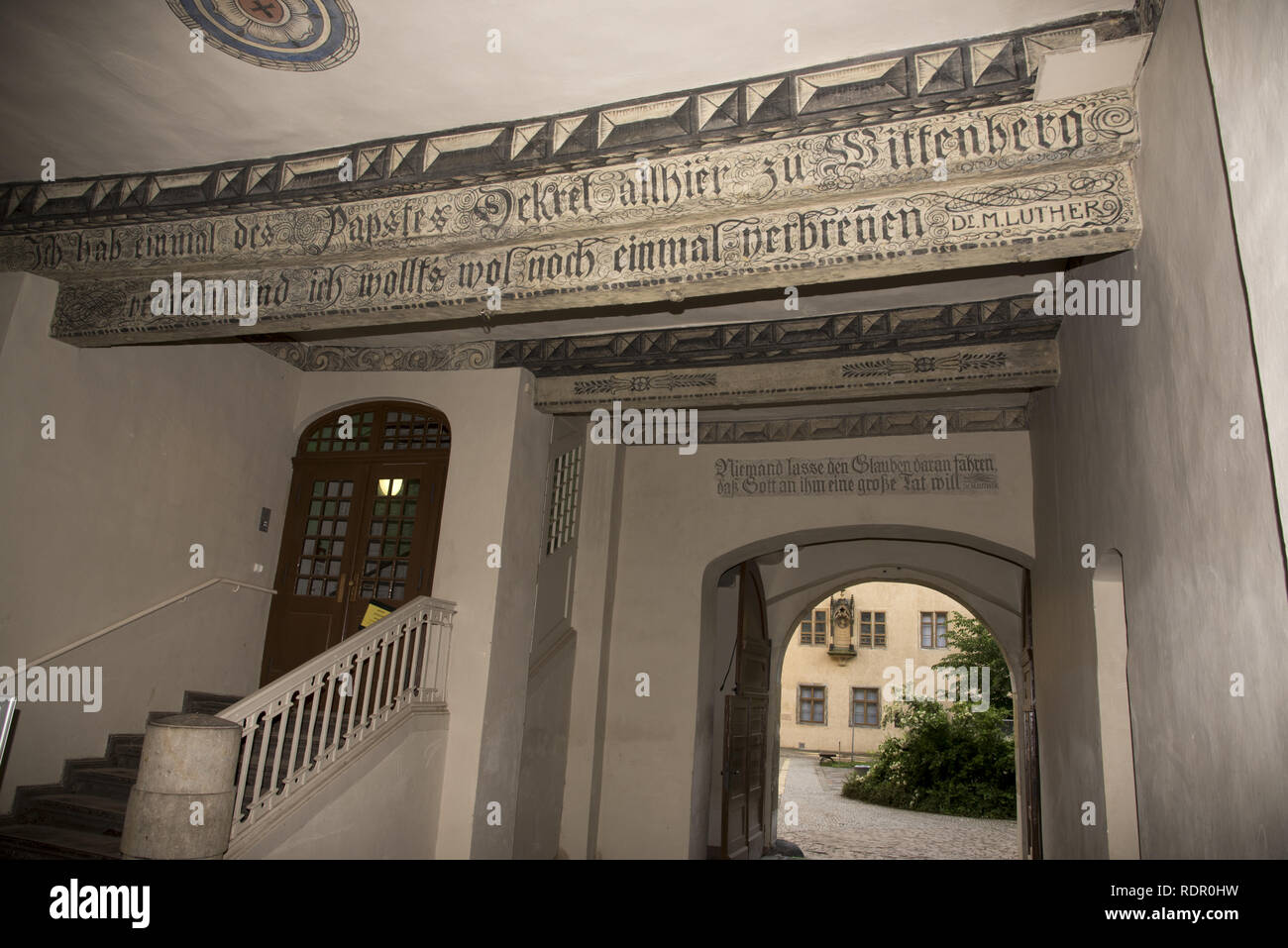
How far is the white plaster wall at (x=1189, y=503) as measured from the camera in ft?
9.01

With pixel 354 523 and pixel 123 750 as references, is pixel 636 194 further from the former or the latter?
pixel 123 750

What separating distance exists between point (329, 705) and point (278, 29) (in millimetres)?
3581

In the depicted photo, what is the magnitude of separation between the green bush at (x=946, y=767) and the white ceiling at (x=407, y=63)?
54.3 feet

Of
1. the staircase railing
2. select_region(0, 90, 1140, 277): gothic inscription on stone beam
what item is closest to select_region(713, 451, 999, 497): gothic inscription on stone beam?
the staircase railing

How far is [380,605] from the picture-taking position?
7348 millimetres

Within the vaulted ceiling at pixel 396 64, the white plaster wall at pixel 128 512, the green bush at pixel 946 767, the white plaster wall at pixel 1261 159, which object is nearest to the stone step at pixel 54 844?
the white plaster wall at pixel 128 512

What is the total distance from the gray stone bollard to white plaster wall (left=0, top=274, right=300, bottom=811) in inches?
85.7

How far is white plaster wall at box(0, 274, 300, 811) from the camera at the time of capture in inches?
221

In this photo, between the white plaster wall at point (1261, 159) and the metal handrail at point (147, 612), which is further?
the metal handrail at point (147, 612)

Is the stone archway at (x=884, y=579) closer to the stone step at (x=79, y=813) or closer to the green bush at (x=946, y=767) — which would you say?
the stone step at (x=79, y=813)
